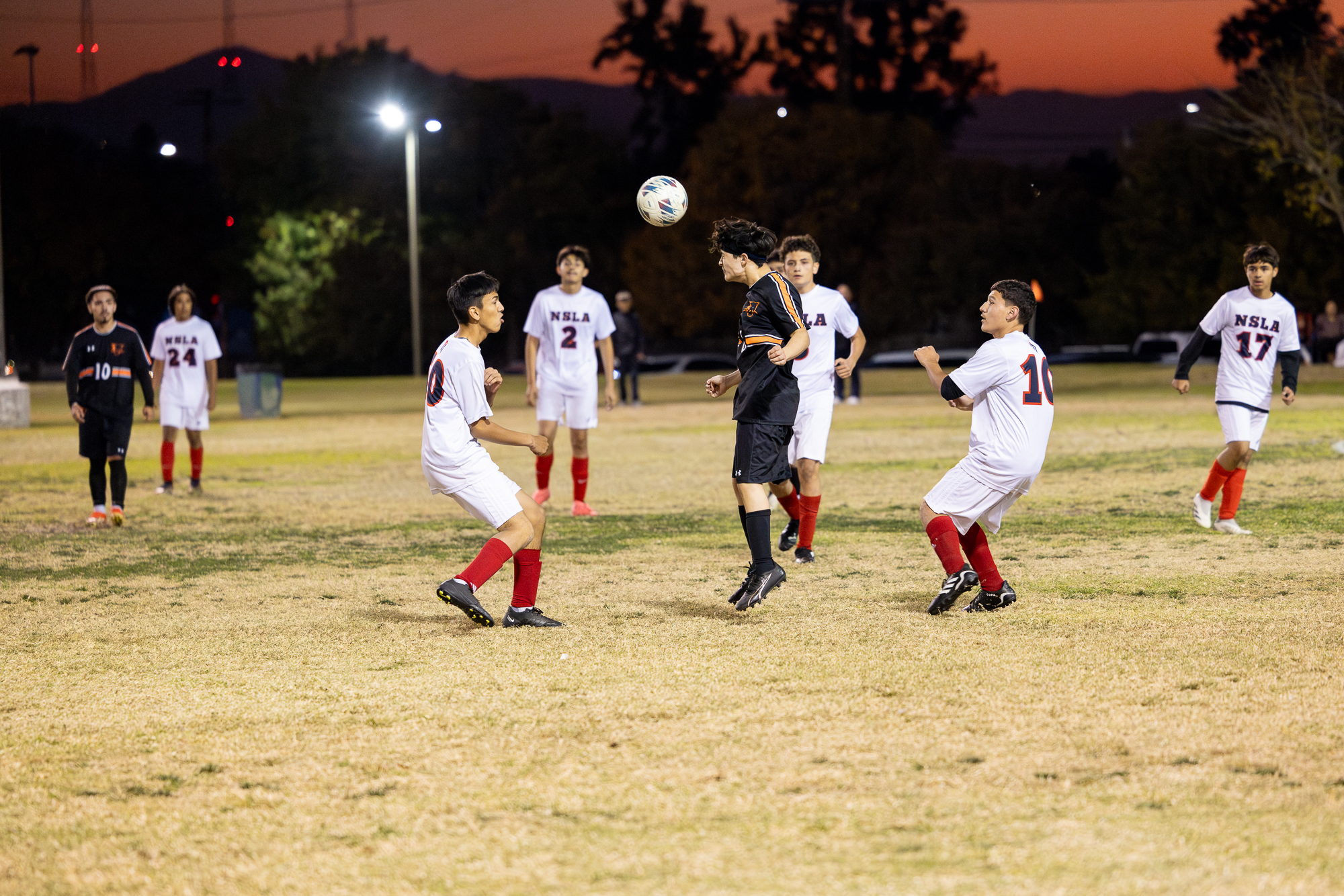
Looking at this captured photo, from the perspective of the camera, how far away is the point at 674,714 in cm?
527

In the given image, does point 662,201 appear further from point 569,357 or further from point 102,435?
point 102,435

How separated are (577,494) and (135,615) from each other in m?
4.88

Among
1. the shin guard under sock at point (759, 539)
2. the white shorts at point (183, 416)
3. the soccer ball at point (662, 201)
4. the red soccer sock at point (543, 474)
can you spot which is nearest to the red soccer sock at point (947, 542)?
the shin guard under sock at point (759, 539)

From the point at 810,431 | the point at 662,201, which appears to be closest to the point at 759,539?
the point at 810,431

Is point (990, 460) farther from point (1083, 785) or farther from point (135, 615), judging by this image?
point (135, 615)

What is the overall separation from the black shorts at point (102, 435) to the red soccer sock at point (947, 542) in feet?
23.1

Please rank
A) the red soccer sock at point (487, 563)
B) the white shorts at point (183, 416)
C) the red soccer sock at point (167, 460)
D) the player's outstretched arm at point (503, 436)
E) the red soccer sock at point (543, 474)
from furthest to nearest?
the white shorts at point (183, 416) < the red soccer sock at point (167, 460) < the red soccer sock at point (543, 474) < the red soccer sock at point (487, 563) < the player's outstretched arm at point (503, 436)

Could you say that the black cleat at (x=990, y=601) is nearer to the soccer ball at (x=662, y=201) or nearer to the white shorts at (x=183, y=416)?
the soccer ball at (x=662, y=201)

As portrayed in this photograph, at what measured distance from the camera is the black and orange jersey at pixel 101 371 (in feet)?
37.6

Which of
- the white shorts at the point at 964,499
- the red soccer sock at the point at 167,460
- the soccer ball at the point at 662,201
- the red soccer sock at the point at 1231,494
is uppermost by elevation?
the soccer ball at the point at 662,201

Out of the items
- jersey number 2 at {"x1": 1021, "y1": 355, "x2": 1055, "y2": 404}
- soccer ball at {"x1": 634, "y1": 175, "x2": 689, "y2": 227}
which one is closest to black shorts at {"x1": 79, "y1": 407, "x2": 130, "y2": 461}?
soccer ball at {"x1": 634, "y1": 175, "x2": 689, "y2": 227}

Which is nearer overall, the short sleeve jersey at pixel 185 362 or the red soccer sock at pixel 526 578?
the red soccer sock at pixel 526 578

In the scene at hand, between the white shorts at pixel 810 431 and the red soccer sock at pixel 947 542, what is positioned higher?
the white shorts at pixel 810 431

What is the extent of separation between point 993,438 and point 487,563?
103 inches
